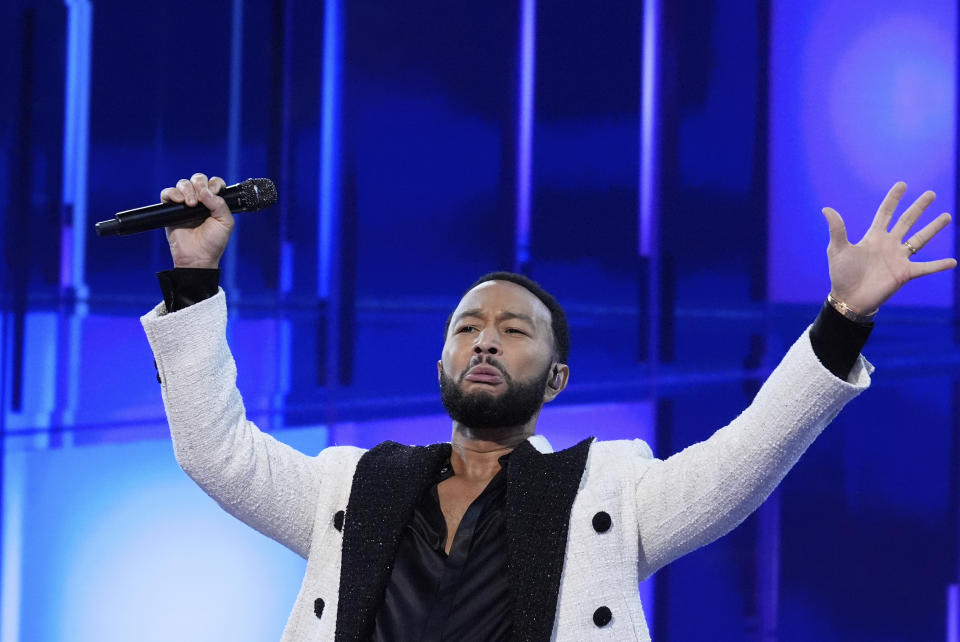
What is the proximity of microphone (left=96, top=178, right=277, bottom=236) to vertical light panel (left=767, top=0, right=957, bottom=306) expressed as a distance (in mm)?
1536

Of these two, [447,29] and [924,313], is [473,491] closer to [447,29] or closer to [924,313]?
[924,313]

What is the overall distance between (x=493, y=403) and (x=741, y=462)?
42cm

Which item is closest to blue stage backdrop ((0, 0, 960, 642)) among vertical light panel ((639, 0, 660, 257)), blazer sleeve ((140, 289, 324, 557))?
vertical light panel ((639, 0, 660, 257))

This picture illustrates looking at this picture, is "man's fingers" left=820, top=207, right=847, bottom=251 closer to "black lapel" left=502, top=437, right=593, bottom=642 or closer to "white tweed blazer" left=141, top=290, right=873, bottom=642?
"white tweed blazer" left=141, top=290, right=873, bottom=642

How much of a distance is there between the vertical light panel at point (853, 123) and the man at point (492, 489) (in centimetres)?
125

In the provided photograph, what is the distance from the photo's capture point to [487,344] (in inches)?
67.9

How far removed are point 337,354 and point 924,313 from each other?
4.88 ft

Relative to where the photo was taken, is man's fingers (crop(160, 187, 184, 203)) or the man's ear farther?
the man's ear

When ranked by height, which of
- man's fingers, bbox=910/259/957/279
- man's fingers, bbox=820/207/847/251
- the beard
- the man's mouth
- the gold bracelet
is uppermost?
man's fingers, bbox=820/207/847/251

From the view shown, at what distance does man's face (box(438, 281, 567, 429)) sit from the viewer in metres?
1.70

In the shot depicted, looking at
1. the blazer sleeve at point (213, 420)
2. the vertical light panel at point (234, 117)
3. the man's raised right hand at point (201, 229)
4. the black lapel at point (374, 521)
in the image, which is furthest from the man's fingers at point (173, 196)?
the vertical light panel at point (234, 117)

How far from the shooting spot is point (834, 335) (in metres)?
1.38

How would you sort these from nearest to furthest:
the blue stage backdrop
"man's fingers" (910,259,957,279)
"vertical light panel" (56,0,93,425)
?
1. "man's fingers" (910,259,957,279)
2. the blue stage backdrop
3. "vertical light panel" (56,0,93,425)

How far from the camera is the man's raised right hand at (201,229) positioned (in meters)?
1.51
